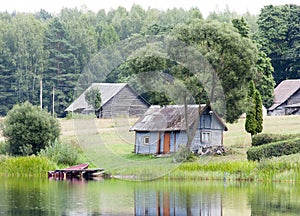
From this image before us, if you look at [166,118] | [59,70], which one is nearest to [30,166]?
[166,118]

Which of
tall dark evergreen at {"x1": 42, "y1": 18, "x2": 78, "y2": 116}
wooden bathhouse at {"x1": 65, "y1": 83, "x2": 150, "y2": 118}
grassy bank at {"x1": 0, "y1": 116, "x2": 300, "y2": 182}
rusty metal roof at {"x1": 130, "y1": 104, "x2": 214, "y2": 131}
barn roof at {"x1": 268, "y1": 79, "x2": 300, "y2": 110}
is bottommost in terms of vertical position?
grassy bank at {"x1": 0, "y1": 116, "x2": 300, "y2": 182}

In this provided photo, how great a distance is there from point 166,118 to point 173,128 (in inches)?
42.8

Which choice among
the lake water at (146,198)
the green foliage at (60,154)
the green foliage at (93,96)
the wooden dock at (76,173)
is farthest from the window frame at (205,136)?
the lake water at (146,198)

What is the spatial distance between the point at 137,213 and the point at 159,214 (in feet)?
2.10

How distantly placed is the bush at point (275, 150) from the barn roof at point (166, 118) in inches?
260

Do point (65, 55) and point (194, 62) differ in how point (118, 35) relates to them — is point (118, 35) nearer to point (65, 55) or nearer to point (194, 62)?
point (65, 55)

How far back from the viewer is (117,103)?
48906 millimetres

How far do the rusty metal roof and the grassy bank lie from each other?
0.98 metres

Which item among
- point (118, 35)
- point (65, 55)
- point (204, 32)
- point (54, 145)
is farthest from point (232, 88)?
point (118, 35)

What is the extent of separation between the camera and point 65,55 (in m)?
87.8

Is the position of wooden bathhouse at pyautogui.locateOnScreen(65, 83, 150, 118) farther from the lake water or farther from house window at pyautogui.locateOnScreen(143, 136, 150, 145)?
the lake water

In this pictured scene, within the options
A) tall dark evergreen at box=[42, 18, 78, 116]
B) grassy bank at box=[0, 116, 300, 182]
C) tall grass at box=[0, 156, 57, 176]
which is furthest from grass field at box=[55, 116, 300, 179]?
tall dark evergreen at box=[42, 18, 78, 116]

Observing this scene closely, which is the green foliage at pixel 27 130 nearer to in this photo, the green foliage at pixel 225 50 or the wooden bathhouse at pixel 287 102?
the green foliage at pixel 225 50

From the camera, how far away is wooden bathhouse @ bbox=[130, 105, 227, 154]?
148 feet
